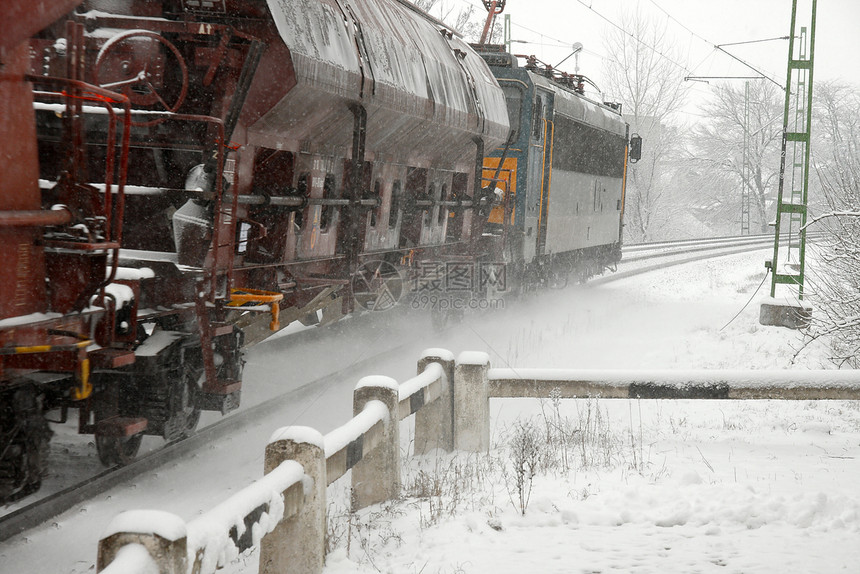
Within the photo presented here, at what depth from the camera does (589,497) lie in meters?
5.02

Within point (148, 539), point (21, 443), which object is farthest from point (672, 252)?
point (148, 539)

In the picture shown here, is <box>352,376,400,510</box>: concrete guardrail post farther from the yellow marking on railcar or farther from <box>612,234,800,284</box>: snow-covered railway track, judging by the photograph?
<box>612,234,800,284</box>: snow-covered railway track

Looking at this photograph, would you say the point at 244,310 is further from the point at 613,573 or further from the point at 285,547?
the point at 613,573

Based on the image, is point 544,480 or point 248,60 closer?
point 544,480

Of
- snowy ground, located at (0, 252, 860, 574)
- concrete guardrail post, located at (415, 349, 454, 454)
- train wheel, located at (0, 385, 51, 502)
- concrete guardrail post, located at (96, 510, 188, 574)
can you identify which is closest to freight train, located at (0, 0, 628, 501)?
train wheel, located at (0, 385, 51, 502)

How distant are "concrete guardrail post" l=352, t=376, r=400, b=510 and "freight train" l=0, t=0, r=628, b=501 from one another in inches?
59.3

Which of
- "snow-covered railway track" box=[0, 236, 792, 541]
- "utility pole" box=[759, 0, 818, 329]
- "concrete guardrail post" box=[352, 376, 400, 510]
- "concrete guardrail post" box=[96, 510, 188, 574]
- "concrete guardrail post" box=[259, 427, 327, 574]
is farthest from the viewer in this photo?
"utility pole" box=[759, 0, 818, 329]

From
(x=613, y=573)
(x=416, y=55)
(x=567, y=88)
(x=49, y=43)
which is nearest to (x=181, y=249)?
(x=49, y=43)

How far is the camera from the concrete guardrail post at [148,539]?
8.81 feet

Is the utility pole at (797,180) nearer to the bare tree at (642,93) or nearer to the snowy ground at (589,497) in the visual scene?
the snowy ground at (589,497)

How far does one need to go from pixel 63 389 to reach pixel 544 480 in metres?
3.19

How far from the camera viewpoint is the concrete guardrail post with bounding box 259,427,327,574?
3.89 metres

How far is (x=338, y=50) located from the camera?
24.3ft

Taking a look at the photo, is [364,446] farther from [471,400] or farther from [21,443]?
[21,443]
